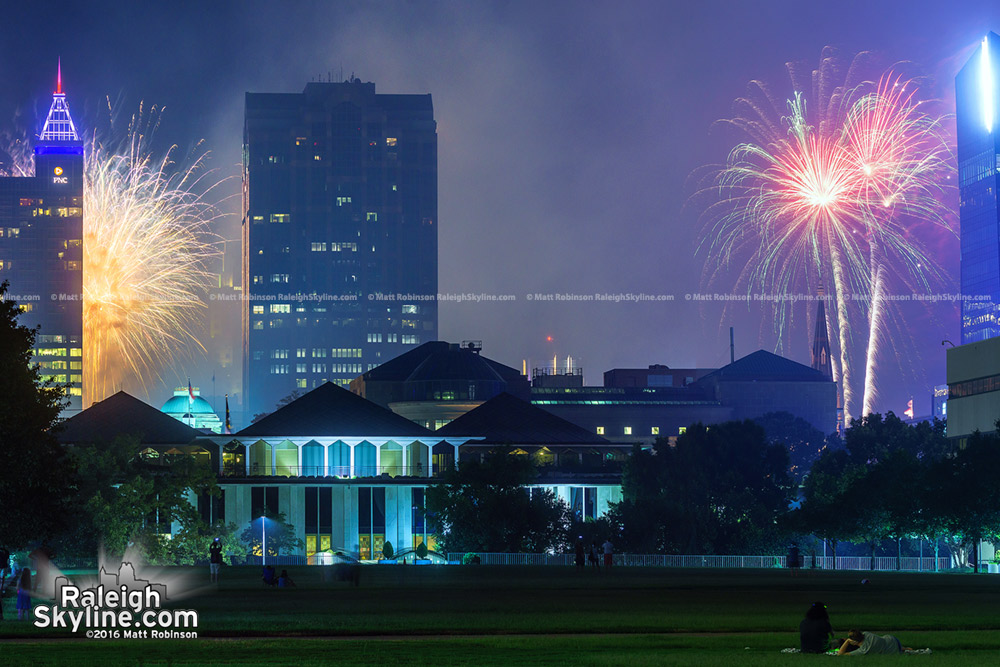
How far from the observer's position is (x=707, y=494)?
391 feet

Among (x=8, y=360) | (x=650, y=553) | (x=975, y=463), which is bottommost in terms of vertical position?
(x=650, y=553)

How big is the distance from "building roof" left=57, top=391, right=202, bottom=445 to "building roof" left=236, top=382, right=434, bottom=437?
9194 millimetres

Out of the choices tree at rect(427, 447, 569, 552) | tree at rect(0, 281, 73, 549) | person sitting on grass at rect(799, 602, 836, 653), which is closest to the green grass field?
person sitting on grass at rect(799, 602, 836, 653)

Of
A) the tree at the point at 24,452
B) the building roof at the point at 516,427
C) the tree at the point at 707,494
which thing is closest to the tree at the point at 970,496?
the tree at the point at 707,494

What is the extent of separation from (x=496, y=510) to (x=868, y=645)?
7185 centimetres

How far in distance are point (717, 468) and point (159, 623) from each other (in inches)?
3510

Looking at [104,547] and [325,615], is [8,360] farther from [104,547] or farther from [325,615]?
[104,547]

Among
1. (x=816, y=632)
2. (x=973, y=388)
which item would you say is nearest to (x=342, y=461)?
(x=973, y=388)

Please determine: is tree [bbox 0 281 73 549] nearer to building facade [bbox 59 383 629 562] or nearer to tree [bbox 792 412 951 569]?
tree [bbox 792 412 951 569]

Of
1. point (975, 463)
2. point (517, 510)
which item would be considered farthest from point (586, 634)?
point (517, 510)

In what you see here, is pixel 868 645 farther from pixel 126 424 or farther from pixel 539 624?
pixel 126 424

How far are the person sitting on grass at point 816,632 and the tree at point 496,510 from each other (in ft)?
225

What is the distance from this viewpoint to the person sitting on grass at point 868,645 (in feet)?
109

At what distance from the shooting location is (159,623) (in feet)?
136
